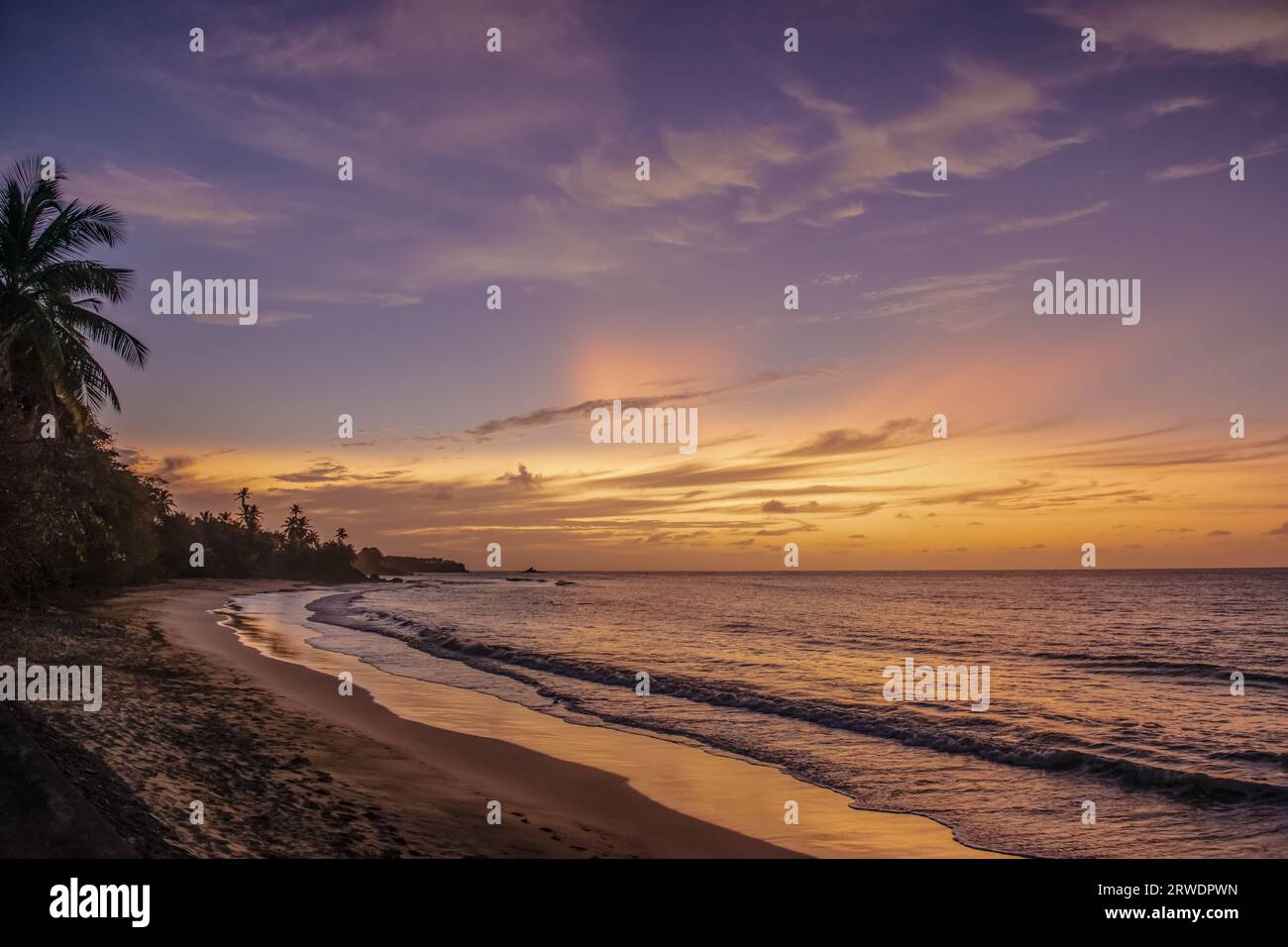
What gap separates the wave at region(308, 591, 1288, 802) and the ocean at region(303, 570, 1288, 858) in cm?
5

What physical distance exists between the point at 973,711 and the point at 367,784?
14.6 meters

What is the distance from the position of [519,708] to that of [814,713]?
7.33 metres

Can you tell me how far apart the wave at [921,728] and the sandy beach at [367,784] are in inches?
154

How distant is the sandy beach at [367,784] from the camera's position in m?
8.18

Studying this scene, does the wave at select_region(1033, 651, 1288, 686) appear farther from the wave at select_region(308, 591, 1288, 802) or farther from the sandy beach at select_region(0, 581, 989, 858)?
the sandy beach at select_region(0, 581, 989, 858)

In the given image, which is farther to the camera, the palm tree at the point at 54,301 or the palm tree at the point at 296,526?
the palm tree at the point at 296,526

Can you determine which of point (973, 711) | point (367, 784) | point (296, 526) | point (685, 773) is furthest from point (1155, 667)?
point (296, 526)

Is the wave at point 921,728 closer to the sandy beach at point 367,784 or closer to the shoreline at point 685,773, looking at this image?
the shoreline at point 685,773

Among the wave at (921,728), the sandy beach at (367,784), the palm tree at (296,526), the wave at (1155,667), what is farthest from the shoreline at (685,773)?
the palm tree at (296,526)

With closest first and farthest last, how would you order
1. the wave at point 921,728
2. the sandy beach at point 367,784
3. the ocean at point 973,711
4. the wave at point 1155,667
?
the sandy beach at point 367,784, the ocean at point 973,711, the wave at point 921,728, the wave at point 1155,667

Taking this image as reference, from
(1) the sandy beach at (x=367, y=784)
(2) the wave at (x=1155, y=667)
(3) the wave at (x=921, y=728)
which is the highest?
(1) the sandy beach at (x=367, y=784)

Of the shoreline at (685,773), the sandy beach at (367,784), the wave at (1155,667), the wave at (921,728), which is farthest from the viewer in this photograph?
the wave at (1155,667)

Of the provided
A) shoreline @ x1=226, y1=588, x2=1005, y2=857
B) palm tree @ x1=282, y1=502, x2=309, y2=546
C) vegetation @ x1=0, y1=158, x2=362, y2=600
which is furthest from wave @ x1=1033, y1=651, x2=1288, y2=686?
palm tree @ x1=282, y1=502, x2=309, y2=546

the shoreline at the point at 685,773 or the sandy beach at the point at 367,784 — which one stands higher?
the sandy beach at the point at 367,784
